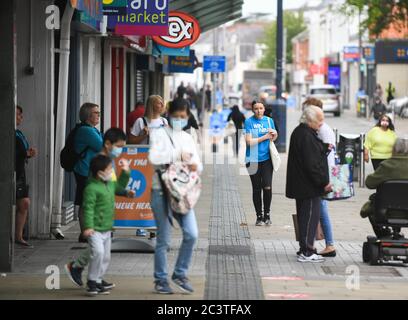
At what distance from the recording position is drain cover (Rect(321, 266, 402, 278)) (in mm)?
Answer: 12062

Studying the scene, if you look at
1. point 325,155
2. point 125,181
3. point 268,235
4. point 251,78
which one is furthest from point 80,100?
point 251,78

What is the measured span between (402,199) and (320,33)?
104m

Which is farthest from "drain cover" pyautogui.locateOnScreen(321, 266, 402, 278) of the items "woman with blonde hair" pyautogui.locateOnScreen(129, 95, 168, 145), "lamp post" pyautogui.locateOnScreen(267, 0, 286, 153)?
"lamp post" pyautogui.locateOnScreen(267, 0, 286, 153)

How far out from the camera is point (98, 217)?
10.2 meters

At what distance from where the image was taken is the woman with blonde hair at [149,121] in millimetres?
14703

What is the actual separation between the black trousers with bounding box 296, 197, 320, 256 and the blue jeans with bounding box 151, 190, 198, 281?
2.78 metres

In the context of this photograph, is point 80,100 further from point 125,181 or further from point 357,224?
point 125,181

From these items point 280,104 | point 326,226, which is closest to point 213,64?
point 280,104

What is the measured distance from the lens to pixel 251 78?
3853 inches

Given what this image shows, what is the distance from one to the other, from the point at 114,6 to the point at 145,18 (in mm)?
453

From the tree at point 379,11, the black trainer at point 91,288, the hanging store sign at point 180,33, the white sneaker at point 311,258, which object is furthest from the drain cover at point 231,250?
the tree at point 379,11

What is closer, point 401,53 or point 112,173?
point 112,173

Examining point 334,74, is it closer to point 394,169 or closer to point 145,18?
point 145,18

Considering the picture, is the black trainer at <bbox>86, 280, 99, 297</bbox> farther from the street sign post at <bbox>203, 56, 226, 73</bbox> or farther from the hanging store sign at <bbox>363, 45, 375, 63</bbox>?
the hanging store sign at <bbox>363, 45, 375, 63</bbox>
